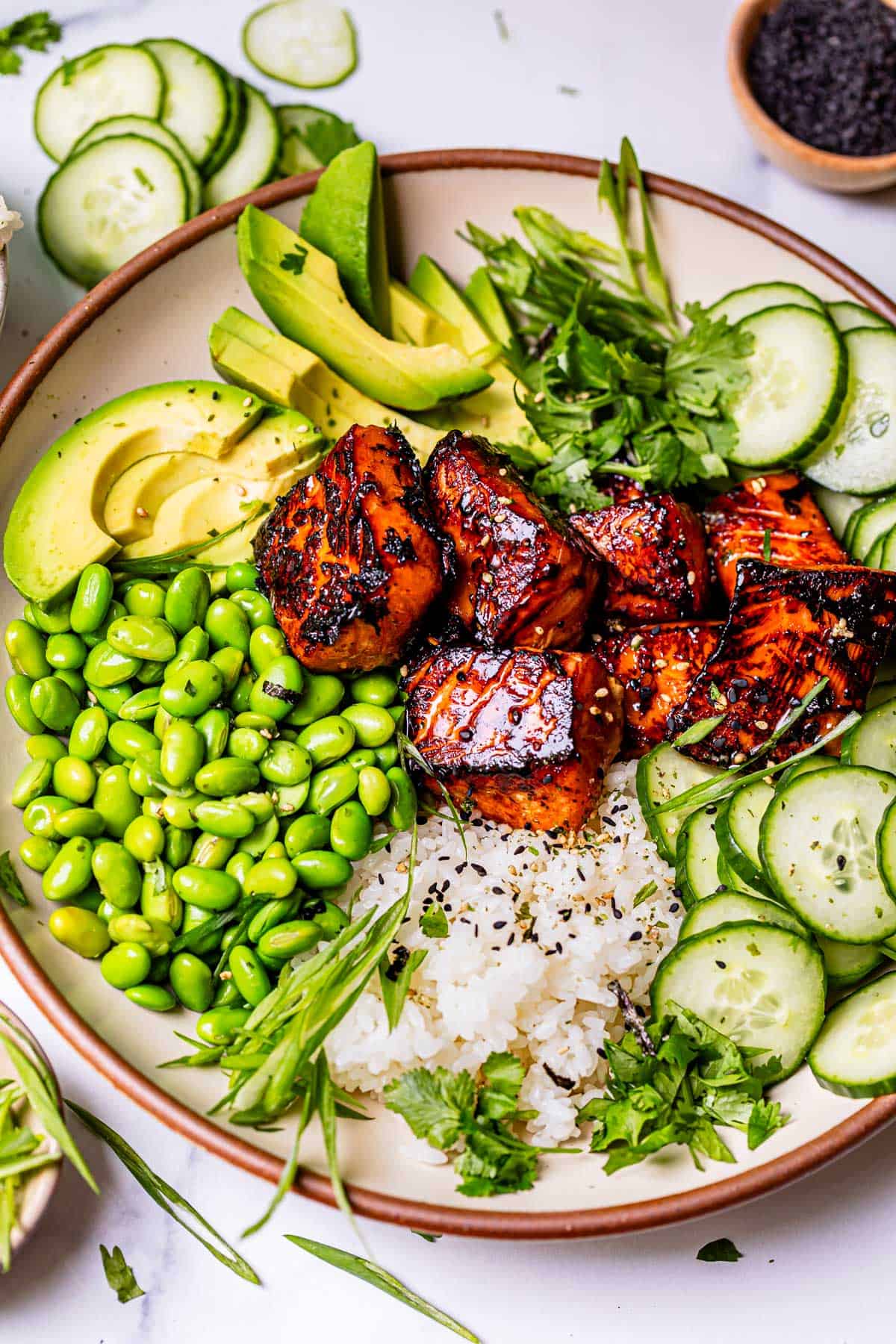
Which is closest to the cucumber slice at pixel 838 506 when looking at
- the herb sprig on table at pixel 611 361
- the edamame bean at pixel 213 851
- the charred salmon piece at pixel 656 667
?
the herb sprig on table at pixel 611 361

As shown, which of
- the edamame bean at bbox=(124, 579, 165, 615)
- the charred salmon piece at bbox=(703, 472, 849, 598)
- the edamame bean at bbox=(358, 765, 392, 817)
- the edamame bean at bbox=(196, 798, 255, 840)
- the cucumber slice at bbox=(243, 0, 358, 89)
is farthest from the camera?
the cucumber slice at bbox=(243, 0, 358, 89)

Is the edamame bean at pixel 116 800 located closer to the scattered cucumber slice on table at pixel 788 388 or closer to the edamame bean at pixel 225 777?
the edamame bean at pixel 225 777

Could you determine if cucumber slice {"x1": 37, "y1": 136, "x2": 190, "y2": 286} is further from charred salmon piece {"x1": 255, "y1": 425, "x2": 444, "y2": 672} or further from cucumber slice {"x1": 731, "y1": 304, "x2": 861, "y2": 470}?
cucumber slice {"x1": 731, "y1": 304, "x2": 861, "y2": 470}

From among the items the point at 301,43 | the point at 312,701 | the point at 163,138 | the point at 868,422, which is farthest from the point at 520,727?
the point at 301,43

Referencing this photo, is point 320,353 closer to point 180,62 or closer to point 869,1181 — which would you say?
point 180,62

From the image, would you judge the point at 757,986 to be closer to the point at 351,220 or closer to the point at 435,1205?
the point at 435,1205

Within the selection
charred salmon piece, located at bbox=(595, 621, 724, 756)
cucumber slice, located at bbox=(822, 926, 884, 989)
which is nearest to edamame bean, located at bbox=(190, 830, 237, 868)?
charred salmon piece, located at bbox=(595, 621, 724, 756)
